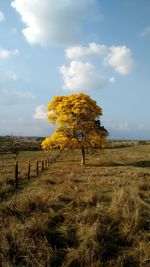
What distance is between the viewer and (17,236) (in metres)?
6.56

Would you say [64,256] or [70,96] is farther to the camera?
[70,96]

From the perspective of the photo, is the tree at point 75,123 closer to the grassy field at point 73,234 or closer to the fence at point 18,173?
the fence at point 18,173

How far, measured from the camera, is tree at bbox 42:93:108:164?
Answer: 3672 centimetres

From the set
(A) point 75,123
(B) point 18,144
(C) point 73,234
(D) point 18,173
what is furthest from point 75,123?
(C) point 73,234

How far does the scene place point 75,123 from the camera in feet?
121

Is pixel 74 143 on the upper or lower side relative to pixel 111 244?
upper

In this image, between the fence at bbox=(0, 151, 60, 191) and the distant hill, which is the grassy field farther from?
the distant hill

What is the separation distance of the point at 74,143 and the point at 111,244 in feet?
100

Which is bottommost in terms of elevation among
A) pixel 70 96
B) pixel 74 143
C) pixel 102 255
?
pixel 102 255

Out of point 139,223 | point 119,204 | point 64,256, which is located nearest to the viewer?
point 64,256

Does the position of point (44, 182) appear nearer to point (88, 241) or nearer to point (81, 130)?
point (88, 241)

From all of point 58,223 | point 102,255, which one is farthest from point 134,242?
point 58,223

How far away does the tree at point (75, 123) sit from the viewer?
36719 mm

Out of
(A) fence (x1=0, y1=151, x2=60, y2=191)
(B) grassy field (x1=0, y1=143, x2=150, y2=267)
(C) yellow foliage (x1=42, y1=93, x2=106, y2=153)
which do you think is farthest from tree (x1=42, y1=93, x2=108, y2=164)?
(B) grassy field (x1=0, y1=143, x2=150, y2=267)
